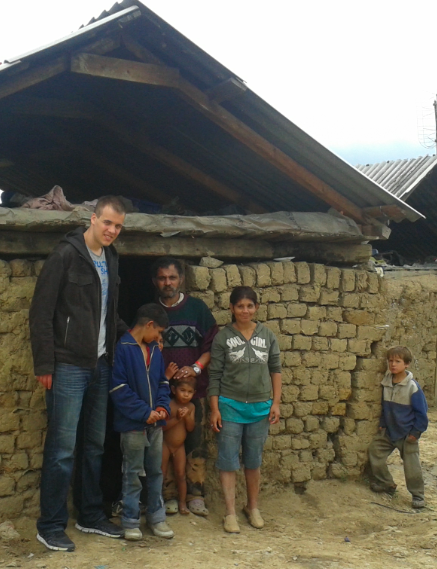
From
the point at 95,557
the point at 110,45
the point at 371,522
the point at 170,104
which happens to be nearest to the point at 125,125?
the point at 170,104

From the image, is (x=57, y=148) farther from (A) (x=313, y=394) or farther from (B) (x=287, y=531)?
(B) (x=287, y=531)

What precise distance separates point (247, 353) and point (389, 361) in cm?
165

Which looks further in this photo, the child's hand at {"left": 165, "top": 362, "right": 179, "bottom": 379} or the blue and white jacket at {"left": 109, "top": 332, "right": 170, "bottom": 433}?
the child's hand at {"left": 165, "top": 362, "right": 179, "bottom": 379}

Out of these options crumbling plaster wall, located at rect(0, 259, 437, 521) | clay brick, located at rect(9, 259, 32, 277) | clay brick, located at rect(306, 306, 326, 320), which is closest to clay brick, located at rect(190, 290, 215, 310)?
crumbling plaster wall, located at rect(0, 259, 437, 521)

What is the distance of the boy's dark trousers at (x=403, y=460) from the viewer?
553 cm

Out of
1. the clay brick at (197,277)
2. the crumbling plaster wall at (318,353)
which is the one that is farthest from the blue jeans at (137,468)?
the clay brick at (197,277)

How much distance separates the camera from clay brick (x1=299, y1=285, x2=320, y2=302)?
548cm

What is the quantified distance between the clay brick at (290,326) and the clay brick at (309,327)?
5 centimetres

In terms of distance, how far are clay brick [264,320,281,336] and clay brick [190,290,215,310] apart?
57 centimetres

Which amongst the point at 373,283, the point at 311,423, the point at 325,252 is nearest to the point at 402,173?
the point at 373,283

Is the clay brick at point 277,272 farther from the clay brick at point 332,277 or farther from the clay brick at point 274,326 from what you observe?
the clay brick at point 332,277

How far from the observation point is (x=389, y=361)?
564 cm

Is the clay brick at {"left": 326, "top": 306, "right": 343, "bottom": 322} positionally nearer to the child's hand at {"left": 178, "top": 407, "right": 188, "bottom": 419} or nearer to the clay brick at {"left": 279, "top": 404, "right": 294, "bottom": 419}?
the clay brick at {"left": 279, "top": 404, "right": 294, "bottom": 419}

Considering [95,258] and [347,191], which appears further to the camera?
[347,191]
